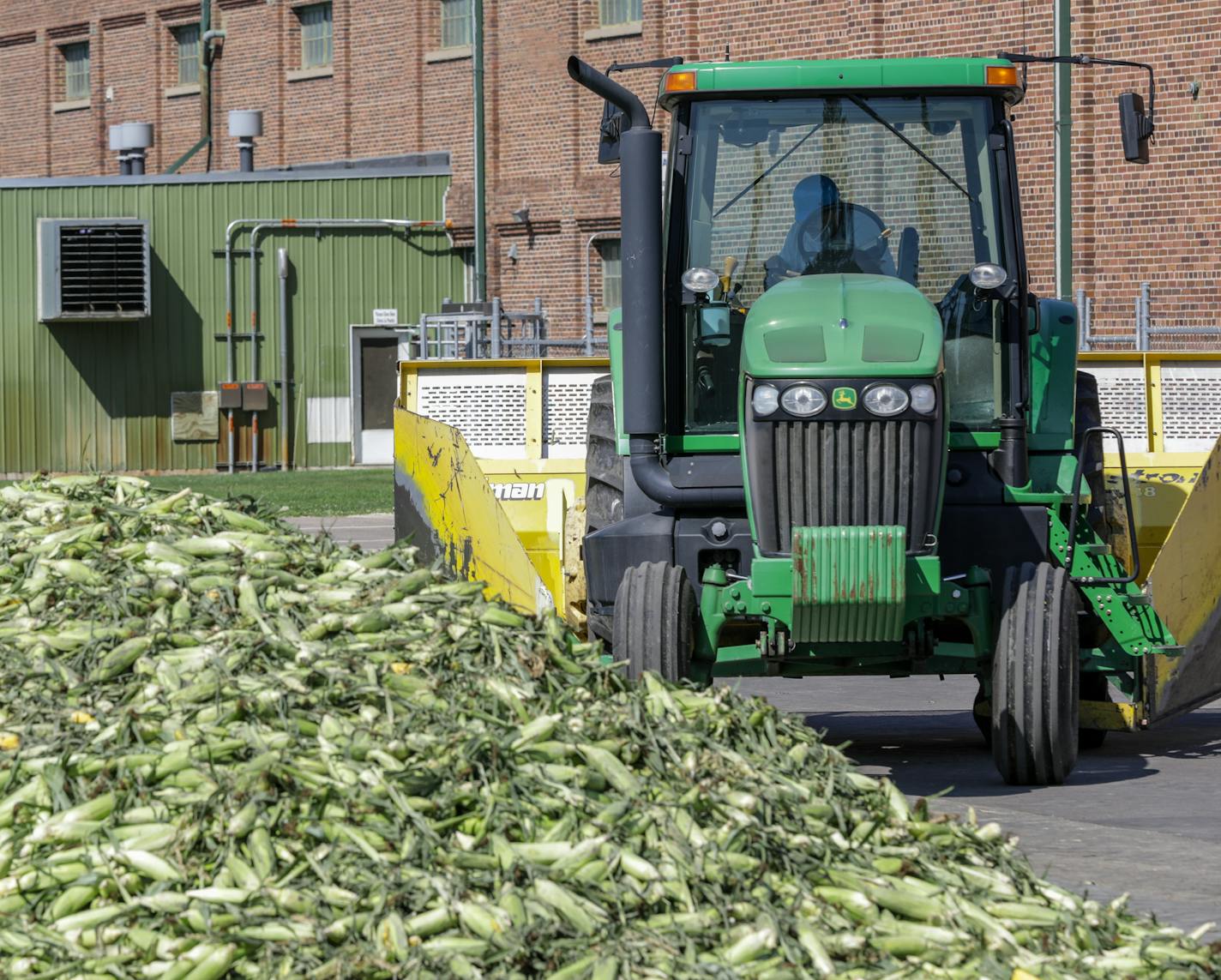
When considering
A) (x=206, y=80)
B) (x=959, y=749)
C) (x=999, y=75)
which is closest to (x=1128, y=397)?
(x=959, y=749)

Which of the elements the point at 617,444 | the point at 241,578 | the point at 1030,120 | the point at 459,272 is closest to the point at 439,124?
the point at 459,272

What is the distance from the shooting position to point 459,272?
34.4 metres

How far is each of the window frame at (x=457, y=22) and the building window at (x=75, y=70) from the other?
37.2ft

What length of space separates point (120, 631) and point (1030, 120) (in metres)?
21.0

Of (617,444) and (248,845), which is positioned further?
(617,444)

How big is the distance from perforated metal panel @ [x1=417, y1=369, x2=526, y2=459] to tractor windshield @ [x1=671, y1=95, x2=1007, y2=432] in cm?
352

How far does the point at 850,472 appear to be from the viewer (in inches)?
296

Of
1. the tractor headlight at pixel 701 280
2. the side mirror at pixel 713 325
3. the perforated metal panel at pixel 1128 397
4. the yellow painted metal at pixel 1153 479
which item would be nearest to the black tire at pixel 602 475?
the side mirror at pixel 713 325

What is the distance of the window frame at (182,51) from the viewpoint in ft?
133

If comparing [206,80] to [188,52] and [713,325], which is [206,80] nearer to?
[188,52]

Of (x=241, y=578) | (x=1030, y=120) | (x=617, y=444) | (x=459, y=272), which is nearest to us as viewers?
(x=241, y=578)

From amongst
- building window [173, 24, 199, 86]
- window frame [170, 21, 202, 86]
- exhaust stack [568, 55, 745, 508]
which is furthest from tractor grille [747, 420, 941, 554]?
building window [173, 24, 199, 86]

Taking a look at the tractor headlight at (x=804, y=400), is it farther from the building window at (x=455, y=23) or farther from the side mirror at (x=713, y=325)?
the building window at (x=455, y=23)

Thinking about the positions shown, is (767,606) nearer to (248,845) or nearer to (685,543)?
(685,543)
